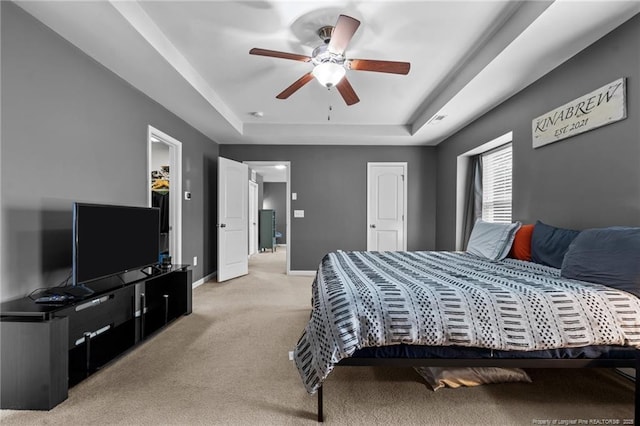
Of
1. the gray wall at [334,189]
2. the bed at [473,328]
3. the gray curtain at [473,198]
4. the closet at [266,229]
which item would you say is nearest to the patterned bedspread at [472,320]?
the bed at [473,328]

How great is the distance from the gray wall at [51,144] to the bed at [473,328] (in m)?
1.89

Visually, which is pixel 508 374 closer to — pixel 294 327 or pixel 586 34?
pixel 294 327

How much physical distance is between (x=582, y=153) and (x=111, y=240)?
368 cm

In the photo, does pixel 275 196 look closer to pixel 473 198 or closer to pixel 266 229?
pixel 266 229

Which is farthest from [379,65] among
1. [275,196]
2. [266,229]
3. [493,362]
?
[275,196]

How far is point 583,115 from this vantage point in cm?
227

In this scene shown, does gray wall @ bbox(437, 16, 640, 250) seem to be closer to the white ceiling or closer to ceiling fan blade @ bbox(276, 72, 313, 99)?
the white ceiling

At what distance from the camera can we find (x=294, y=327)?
2.88m

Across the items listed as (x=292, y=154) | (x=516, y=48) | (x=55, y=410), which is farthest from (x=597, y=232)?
(x=292, y=154)

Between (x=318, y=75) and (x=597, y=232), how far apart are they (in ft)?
7.11

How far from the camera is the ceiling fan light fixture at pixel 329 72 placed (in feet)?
7.63

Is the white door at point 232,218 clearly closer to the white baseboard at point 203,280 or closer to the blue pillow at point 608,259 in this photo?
the white baseboard at point 203,280

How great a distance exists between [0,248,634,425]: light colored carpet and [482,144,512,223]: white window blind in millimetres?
2224

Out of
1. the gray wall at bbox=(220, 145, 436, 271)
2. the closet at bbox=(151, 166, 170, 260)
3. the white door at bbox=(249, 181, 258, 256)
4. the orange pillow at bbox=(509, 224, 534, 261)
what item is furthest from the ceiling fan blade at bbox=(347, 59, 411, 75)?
the white door at bbox=(249, 181, 258, 256)
